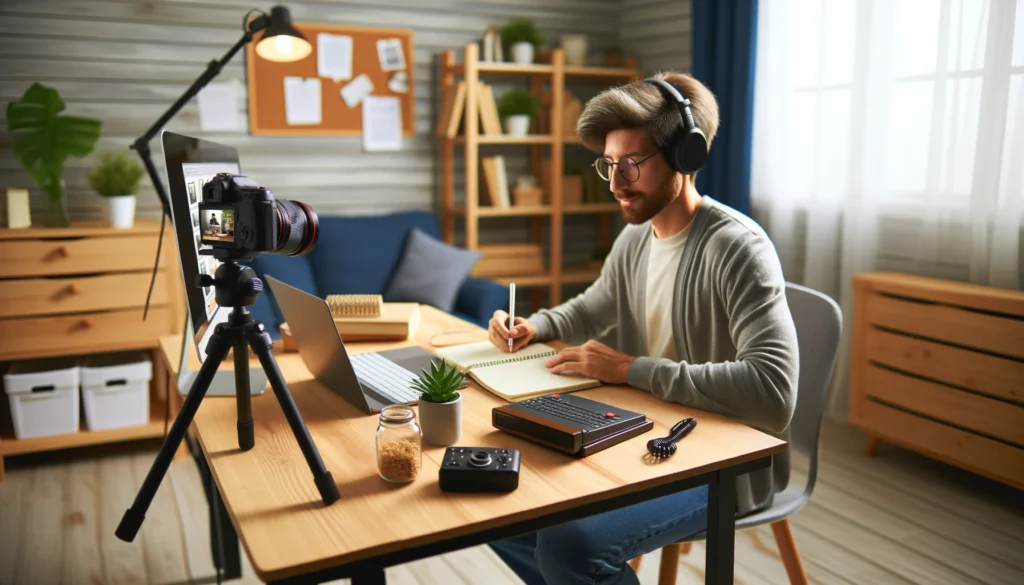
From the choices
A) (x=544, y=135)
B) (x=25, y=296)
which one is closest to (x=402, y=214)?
(x=544, y=135)

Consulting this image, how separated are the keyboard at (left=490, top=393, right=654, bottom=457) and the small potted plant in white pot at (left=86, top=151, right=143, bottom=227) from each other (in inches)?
94.7

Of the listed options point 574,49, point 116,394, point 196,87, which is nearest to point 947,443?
point 574,49

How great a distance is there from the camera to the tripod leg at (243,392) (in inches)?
46.3

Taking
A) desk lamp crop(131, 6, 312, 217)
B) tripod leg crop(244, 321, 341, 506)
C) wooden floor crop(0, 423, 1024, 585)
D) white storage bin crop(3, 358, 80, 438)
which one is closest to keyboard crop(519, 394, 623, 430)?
tripod leg crop(244, 321, 341, 506)

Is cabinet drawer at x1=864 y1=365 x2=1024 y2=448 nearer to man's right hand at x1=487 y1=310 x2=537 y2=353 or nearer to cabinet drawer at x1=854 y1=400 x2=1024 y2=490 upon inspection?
cabinet drawer at x1=854 y1=400 x2=1024 y2=490

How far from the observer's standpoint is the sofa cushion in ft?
12.0

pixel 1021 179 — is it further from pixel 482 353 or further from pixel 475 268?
pixel 475 268

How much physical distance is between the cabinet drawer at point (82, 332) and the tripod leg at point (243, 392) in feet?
6.40

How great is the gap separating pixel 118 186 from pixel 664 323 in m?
2.37

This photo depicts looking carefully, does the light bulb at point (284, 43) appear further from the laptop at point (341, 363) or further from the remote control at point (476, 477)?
the remote control at point (476, 477)

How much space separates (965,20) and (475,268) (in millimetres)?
2344

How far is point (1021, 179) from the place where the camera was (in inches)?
108

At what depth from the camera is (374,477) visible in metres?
1.13

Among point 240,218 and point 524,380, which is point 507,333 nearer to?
point 524,380
